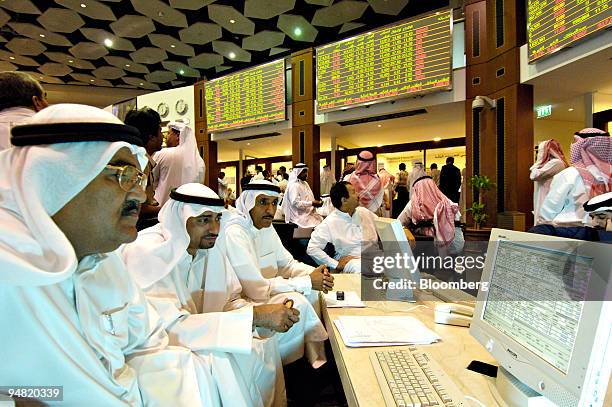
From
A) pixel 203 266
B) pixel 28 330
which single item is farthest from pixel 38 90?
pixel 28 330

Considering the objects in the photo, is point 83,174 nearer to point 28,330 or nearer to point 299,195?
point 28,330

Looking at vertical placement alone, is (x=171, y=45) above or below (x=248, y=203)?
above

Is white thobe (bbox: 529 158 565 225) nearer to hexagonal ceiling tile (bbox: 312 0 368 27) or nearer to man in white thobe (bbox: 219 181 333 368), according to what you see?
man in white thobe (bbox: 219 181 333 368)

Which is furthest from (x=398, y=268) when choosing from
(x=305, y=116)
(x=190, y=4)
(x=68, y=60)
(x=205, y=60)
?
(x=68, y=60)

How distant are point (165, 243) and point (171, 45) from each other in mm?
9489

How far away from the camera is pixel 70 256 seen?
698mm

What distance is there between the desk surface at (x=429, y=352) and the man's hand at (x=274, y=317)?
0.60 ft

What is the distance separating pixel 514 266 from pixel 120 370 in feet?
3.77

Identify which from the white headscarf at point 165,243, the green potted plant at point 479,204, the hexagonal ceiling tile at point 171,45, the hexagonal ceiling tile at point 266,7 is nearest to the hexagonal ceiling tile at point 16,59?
the hexagonal ceiling tile at point 171,45

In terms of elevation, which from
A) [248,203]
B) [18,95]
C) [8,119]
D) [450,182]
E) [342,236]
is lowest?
[342,236]

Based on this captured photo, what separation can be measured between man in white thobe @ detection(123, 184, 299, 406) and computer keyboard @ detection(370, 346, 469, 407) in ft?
1.83

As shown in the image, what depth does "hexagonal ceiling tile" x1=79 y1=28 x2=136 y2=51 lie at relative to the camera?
852 cm

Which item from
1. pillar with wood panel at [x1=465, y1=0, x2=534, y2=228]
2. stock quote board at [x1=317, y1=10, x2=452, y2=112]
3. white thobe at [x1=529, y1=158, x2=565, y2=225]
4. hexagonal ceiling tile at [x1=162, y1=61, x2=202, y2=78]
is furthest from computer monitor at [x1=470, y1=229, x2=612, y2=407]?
hexagonal ceiling tile at [x1=162, y1=61, x2=202, y2=78]

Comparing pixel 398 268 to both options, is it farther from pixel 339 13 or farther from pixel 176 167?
pixel 339 13
